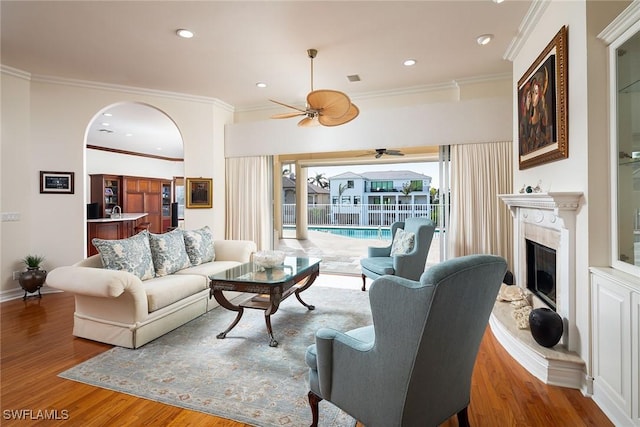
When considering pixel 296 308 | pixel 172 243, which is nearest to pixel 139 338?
pixel 172 243

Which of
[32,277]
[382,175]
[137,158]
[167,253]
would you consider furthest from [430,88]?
[382,175]

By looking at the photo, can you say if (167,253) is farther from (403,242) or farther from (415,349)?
(415,349)

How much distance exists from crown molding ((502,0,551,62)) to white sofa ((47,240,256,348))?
4.23 metres

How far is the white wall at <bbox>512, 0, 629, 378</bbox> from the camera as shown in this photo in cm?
212

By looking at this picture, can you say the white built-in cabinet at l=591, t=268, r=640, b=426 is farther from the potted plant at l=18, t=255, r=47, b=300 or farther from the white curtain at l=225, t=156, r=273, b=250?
the potted plant at l=18, t=255, r=47, b=300

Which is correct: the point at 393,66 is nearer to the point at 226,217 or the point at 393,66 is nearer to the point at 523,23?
the point at 523,23

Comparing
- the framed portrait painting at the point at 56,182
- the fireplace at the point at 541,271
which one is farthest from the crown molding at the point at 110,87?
the fireplace at the point at 541,271

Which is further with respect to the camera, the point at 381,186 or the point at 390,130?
the point at 381,186

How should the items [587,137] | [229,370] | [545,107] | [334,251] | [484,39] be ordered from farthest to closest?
[334,251]
[484,39]
[545,107]
[229,370]
[587,137]

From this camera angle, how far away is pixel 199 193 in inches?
216

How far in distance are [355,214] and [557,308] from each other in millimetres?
9981

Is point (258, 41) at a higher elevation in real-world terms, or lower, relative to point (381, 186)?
higher

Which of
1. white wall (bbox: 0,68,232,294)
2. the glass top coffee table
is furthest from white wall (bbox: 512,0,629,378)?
white wall (bbox: 0,68,232,294)

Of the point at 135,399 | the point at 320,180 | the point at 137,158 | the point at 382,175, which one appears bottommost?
the point at 135,399
